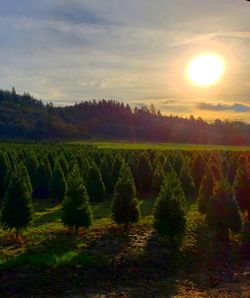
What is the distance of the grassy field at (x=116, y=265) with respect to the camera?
16812 mm

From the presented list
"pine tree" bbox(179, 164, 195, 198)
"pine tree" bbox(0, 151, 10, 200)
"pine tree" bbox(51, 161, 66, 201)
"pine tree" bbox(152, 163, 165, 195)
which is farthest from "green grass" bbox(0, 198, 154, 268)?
"pine tree" bbox(179, 164, 195, 198)

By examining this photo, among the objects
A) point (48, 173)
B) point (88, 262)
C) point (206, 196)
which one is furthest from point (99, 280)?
point (48, 173)

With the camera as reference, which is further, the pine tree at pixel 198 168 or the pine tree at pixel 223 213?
the pine tree at pixel 198 168

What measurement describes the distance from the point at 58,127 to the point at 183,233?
13205cm

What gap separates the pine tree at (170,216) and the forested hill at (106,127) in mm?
127006

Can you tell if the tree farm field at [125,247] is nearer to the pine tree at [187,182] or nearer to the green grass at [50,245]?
the green grass at [50,245]

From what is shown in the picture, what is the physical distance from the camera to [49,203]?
38469 millimetres

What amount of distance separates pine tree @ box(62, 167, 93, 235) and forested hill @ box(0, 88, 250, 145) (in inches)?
4957

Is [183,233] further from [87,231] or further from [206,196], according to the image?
[206,196]

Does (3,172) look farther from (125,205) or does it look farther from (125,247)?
(125,247)

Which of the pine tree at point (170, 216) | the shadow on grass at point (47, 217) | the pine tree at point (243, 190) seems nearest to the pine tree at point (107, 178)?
the shadow on grass at point (47, 217)

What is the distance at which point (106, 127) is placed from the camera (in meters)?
175

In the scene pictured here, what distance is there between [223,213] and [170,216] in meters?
3.85

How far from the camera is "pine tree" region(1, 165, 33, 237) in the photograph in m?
21.9
